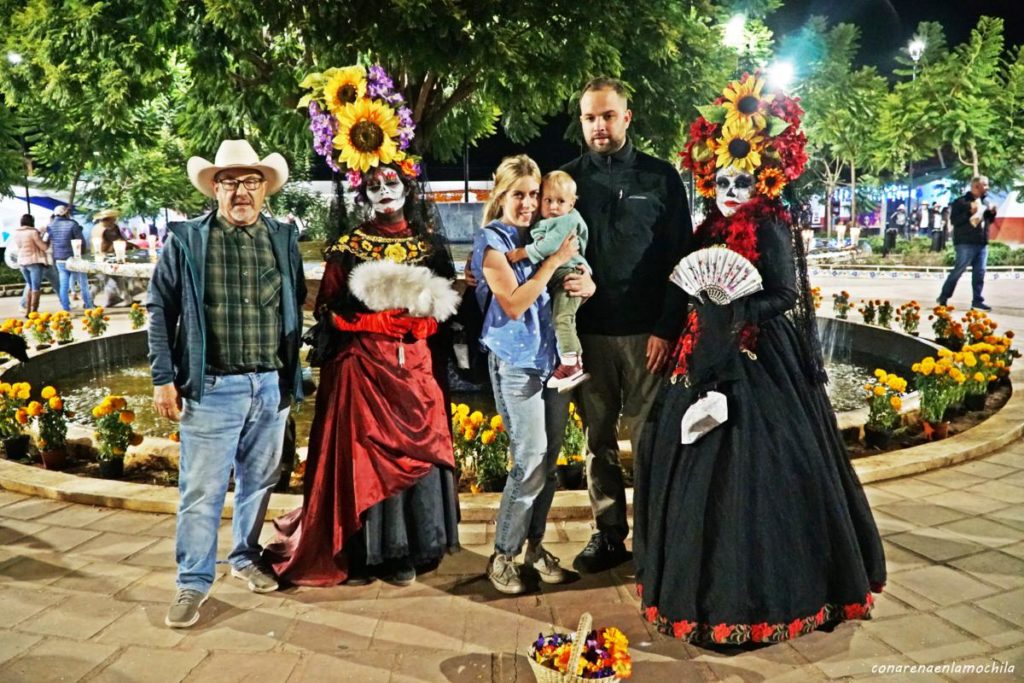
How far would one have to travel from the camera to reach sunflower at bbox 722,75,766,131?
10.7ft

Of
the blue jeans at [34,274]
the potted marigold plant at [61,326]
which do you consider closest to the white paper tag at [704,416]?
the potted marigold plant at [61,326]

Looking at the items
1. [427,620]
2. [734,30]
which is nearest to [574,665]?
[427,620]

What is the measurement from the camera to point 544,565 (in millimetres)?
3828

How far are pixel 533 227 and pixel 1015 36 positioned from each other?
39327mm

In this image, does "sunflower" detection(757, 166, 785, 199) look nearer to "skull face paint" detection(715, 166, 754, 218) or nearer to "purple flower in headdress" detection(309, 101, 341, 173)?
"skull face paint" detection(715, 166, 754, 218)

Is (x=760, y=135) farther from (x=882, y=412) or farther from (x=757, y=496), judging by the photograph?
(x=882, y=412)

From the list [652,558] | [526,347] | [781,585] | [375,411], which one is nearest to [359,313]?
[375,411]

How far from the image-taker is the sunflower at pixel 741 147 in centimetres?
325

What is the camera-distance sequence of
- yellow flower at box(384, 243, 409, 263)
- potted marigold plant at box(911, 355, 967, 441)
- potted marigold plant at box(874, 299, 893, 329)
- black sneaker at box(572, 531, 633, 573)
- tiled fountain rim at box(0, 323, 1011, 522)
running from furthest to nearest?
potted marigold plant at box(874, 299, 893, 329), potted marigold plant at box(911, 355, 967, 441), tiled fountain rim at box(0, 323, 1011, 522), black sneaker at box(572, 531, 633, 573), yellow flower at box(384, 243, 409, 263)

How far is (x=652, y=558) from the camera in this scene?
127 inches

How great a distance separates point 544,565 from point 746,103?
2.21 meters

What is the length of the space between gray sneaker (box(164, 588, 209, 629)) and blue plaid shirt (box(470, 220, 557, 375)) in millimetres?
1637

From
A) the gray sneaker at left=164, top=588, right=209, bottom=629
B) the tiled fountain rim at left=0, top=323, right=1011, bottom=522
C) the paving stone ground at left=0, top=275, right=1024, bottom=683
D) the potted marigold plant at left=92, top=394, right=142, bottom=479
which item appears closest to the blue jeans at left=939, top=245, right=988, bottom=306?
the tiled fountain rim at left=0, top=323, right=1011, bottom=522

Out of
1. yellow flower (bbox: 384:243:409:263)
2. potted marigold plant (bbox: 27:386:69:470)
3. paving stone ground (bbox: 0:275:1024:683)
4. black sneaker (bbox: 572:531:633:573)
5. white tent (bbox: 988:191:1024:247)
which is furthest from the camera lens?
white tent (bbox: 988:191:1024:247)
